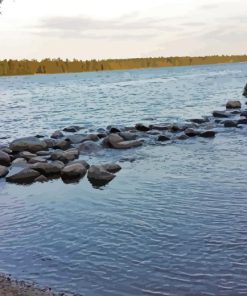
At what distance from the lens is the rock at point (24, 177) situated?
17.0 m

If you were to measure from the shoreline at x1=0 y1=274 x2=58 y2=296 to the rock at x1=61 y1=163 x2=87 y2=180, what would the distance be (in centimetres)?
854

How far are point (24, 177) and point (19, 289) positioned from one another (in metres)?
9.33

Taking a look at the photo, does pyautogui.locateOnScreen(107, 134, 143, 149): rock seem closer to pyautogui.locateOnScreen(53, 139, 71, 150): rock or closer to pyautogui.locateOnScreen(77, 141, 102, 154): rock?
pyautogui.locateOnScreen(77, 141, 102, 154): rock

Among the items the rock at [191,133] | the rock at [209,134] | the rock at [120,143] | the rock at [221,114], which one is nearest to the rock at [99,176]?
the rock at [120,143]

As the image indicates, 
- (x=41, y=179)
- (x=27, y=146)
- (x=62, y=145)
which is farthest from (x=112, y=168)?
(x=62, y=145)

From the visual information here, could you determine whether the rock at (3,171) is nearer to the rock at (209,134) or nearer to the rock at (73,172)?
the rock at (73,172)

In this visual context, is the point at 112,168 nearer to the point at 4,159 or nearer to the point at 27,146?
the point at 4,159

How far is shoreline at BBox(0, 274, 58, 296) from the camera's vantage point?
25.3 ft

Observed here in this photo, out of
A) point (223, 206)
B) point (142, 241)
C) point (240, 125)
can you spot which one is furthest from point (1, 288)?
point (240, 125)

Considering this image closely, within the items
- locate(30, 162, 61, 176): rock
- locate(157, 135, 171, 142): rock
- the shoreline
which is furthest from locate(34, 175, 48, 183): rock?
the shoreline

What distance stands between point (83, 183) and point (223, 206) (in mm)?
5236

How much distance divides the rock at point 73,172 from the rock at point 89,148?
457cm

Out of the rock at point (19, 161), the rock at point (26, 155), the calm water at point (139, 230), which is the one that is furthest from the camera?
the rock at point (26, 155)

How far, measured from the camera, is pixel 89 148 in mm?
22312
